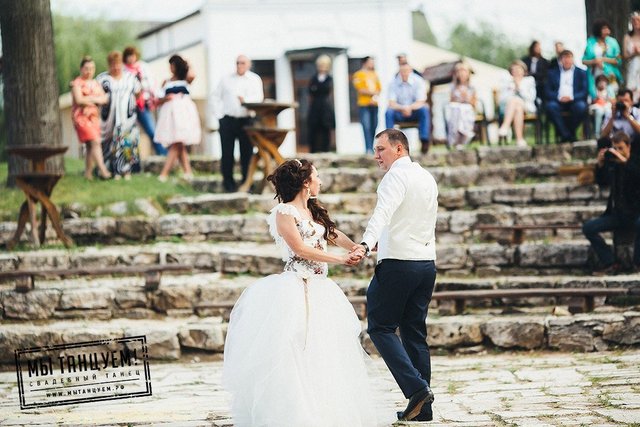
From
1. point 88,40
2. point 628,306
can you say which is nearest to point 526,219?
point 628,306

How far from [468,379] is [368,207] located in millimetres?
5735

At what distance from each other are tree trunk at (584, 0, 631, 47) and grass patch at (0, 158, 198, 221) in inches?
270

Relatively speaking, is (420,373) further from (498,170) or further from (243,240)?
(498,170)

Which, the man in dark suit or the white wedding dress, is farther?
the man in dark suit

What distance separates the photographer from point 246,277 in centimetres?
1280

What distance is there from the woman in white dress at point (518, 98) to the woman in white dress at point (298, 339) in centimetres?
1031

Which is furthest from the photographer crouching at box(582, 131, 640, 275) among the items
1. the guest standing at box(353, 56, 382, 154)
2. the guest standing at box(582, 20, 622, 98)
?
the guest standing at box(353, 56, 382, 154)

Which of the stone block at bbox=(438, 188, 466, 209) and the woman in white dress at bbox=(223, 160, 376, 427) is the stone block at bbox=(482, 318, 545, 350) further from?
the stone block at bbox=(438, 188, 466, 209)

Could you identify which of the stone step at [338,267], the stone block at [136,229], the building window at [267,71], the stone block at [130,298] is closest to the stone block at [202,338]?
the stone block at [130,298]

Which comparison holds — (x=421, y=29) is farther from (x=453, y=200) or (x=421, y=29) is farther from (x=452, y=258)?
(x=452, y=258)

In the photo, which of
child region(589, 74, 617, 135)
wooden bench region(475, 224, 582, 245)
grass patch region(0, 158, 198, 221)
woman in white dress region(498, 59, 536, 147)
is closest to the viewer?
wooden bench region(475, 224, 582, 245)

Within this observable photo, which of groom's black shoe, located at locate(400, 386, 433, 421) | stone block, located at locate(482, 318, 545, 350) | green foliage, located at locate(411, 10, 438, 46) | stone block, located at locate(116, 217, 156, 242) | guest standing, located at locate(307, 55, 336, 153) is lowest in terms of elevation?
stone block, located at locate(482, 318, 545, 350)

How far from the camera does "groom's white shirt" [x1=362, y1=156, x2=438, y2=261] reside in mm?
7445

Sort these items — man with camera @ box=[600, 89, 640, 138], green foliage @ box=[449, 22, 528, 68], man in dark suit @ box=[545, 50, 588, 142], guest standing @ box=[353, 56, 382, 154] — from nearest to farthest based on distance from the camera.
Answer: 1. man with camera @ box=[600, 89, 640, 138]
2. man in dark suit @ box=[545, 50, 588, 142]
3. guest standing @ box=[353, 56, 382, 154]
4. green foliage @ box=[449, 22, 528, 68]
